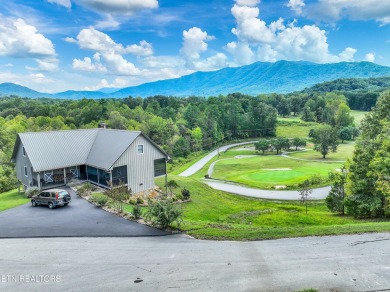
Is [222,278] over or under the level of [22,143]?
under

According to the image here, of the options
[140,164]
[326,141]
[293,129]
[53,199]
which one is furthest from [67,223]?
[293,129]

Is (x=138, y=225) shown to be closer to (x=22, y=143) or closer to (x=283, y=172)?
(x=22, y=143)

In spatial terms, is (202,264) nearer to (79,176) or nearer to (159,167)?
(159,167)

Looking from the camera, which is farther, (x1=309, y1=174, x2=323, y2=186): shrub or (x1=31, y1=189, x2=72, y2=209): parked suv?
(x1=309, y1=174, x2=323, y2=186): shrub

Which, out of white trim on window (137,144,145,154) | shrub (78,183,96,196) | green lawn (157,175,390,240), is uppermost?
white trim on window (137,144,145,154)

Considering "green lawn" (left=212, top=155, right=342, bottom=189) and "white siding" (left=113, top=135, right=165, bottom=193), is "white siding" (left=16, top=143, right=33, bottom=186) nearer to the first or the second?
"white siding" (left=113, top=135, right=165, bottom=193)

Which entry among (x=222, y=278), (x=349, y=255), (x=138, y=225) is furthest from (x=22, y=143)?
(x=349, y=255)

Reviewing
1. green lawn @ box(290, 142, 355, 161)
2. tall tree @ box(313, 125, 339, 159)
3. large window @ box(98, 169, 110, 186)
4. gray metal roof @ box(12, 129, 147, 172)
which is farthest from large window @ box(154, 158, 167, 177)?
tall tree @ box(313, 125, 339, 159)
